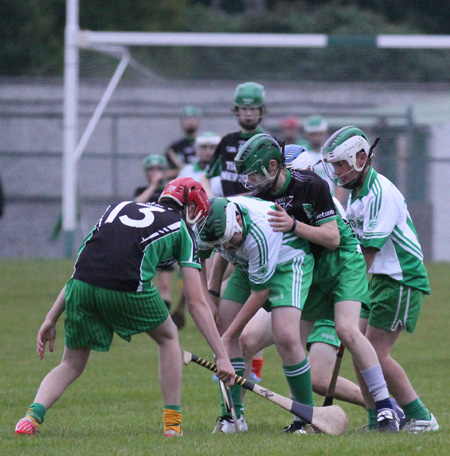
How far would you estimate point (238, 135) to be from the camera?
9.01m

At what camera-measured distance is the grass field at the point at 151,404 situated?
16.2ft

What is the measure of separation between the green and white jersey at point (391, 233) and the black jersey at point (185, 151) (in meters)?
7.07

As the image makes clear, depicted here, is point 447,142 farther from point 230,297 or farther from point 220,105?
point 230,297

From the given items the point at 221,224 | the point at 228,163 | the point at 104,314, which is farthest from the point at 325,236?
the point at 228,163

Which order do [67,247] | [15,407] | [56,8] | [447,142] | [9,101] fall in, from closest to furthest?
[15,407]
[67,247]
[447,142]
[9,101]
[56,8]

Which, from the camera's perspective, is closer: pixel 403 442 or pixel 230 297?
pixel 403 442

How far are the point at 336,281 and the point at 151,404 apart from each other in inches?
73.7

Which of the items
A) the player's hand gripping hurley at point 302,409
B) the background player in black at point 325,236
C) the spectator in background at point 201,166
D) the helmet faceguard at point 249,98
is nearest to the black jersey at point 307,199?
the background player in black at point 325,236

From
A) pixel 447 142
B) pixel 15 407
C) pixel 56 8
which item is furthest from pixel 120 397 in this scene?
pixel 56 8

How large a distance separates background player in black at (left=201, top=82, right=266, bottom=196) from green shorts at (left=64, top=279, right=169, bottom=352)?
12.1 ft

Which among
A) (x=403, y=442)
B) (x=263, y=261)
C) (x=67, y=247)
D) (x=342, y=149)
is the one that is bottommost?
(x=67, y=247)

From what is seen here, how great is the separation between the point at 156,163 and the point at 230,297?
547cm

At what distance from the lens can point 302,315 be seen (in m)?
6.05

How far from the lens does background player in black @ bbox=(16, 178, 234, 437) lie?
207 inches
